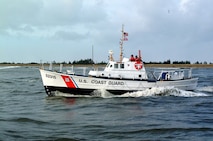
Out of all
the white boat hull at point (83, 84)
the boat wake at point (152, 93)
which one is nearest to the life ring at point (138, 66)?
the white boat hull at point (83, 84)

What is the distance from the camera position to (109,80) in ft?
82.0

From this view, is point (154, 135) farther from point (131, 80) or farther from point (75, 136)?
point (131, 80)

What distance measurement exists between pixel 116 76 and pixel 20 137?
1438cm

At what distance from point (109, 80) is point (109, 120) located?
9.40 metres

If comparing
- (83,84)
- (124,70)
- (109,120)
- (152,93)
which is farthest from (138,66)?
(109,120)

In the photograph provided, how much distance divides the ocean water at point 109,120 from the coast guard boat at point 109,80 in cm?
79

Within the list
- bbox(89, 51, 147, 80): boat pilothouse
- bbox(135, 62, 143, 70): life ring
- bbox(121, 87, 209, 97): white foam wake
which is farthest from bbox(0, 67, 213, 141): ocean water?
bbox(135, 62, 143, 70): life ring

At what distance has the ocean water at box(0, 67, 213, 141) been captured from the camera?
1249 cm

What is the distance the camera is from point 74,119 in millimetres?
15867

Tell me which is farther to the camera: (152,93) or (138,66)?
(152,93)

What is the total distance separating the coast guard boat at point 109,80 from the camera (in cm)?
2466

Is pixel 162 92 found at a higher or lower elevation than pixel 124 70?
lower

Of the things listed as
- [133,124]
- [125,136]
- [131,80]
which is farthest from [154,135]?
[131,80]

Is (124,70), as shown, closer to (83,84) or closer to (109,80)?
(109,80)
